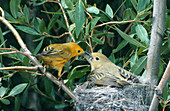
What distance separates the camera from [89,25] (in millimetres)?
2871

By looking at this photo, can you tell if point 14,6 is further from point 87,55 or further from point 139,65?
point 139,65

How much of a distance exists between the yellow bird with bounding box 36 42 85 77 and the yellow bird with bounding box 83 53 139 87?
7.1 inches

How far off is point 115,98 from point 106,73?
54 centimetres

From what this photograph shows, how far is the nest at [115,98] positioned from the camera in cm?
255

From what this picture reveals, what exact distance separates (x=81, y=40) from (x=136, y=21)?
2.34 feet

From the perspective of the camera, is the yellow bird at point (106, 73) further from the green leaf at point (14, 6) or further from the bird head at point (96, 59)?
the green leaf at point (14, 6)

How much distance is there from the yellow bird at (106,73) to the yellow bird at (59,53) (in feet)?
0.59

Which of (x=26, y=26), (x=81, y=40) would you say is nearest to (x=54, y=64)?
(x=81, y=40)

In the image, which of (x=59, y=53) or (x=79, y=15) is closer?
(x=79, y=15)

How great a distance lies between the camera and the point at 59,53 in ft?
10.6

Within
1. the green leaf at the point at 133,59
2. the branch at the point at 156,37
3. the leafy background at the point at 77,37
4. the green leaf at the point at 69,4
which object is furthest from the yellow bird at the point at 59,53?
the branch at the point at 156,37

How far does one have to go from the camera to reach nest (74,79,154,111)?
2.55 m

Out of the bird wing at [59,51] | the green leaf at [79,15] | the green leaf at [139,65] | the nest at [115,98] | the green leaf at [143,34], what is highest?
the green leaf at [79,15]

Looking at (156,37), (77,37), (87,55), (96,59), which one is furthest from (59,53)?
(156,37)
